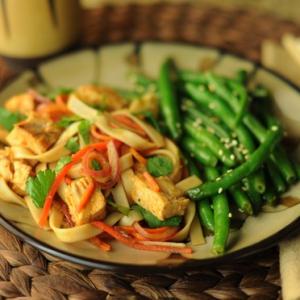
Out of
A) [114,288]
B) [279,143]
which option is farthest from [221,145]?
[114,288]

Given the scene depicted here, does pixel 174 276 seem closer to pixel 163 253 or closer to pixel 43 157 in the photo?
pixel 163 253

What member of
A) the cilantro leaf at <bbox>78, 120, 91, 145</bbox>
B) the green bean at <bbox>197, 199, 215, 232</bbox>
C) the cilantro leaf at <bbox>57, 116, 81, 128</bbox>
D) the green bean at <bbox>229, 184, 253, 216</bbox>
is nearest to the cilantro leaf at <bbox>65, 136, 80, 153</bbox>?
the cilantro leaf at <bbox>78, 120, 91, 145</bbox>

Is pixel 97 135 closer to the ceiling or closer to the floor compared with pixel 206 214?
closer to the ceiling

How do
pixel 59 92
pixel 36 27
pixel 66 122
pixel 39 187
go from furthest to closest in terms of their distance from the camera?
pixel 36 27 < pixel 59 92 < pixel 66 122 < pixel 39 187

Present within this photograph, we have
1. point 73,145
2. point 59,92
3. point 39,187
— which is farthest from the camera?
point 59,92

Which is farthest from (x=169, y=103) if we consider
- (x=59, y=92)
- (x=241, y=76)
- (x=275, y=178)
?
(x=275, y=178)

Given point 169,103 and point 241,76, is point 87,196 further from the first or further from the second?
point 241,76

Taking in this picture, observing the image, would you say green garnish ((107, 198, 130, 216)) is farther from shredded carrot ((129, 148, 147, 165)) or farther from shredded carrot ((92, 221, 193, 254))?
shredded carrot ((129, 148, 147, 165))
